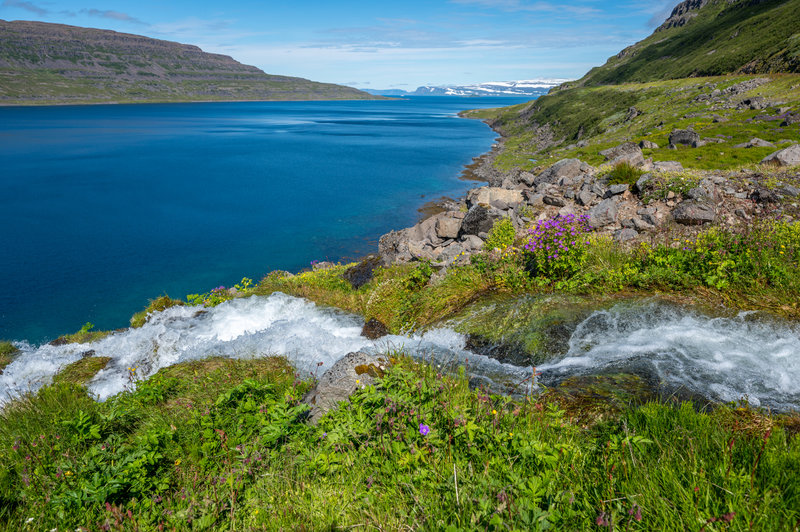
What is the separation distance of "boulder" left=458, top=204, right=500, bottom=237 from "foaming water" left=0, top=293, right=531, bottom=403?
6.91 metres

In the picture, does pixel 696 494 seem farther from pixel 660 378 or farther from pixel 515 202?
pixel 515 202

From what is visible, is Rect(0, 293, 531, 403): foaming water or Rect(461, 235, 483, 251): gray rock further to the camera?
Rect(461, 235, 483, 251): gray rock

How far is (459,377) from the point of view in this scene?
5996 millimetres

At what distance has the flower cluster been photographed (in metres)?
10.1

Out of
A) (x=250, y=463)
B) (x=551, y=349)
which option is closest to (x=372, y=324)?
(x=551, y=349)

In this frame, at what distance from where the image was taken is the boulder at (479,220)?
15.9 metres

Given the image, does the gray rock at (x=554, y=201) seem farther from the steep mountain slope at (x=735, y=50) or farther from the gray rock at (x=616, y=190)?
the steep mountain slope at (x=735, y=50)

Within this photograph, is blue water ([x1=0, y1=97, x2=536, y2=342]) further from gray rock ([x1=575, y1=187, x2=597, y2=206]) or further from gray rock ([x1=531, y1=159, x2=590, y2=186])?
gray rock ([x1=575, y1=187, x2=597, y2=206])

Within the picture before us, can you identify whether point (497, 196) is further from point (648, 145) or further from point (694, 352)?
point (648, 145)

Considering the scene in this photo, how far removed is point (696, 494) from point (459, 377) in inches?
130

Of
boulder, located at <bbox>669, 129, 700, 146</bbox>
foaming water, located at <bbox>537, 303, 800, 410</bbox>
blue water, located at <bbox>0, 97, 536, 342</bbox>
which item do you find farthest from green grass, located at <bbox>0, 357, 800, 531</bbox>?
boulder, located at <bbox>669, 129, 700, 146</bbox>

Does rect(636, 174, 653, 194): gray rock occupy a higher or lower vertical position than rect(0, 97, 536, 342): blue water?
higher

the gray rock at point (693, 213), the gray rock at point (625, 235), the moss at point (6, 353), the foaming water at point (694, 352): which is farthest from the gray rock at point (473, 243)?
the moss at point (6, 353)

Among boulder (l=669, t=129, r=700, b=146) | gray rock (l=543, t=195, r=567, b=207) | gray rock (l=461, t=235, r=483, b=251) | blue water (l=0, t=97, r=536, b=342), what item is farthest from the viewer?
boulder (l=669, t=129, r=700, b=146)
